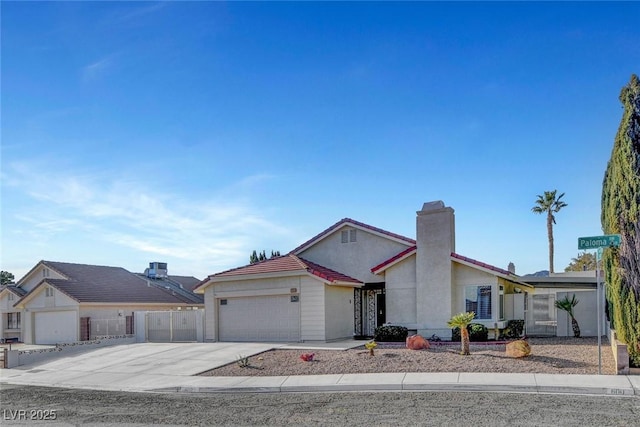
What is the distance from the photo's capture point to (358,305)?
26938mm

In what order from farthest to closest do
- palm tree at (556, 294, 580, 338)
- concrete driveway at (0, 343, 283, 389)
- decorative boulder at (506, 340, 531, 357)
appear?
palm tree at (556, 294, 580, 338) → concrete driveway at (0, 343, 283, 389) → decorative boulder at (506, 340, 531, 357)

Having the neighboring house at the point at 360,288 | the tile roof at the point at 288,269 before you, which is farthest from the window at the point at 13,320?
the tile roof at the point at 288,269

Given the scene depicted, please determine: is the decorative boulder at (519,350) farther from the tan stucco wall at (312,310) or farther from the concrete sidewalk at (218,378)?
the tan stucco wall at (312,310)

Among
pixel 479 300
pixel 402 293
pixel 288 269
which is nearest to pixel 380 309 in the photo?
pixel 402 293

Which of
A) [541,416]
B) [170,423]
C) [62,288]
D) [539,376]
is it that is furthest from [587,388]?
[62,288]

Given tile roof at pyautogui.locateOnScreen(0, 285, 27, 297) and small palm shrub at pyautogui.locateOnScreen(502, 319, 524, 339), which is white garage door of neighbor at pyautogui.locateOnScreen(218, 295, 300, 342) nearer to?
small palm shrub at pyautogui.locateOnScreen(502, 319, 524, 339)

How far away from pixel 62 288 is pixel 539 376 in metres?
30.1

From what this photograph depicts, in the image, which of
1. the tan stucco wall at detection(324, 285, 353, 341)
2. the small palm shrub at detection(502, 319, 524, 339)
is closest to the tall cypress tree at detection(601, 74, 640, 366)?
the small palm shrub at detection(502, 319, 524, 339)

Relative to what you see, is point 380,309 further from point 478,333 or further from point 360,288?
point 478,333

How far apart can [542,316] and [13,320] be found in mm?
36460

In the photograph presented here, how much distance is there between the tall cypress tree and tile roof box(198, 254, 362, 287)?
11637 mm

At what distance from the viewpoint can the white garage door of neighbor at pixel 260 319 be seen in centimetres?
2434

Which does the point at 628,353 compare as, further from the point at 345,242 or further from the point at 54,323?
the point at 54,323

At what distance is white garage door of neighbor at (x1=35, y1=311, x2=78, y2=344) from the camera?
34219 millimetres
